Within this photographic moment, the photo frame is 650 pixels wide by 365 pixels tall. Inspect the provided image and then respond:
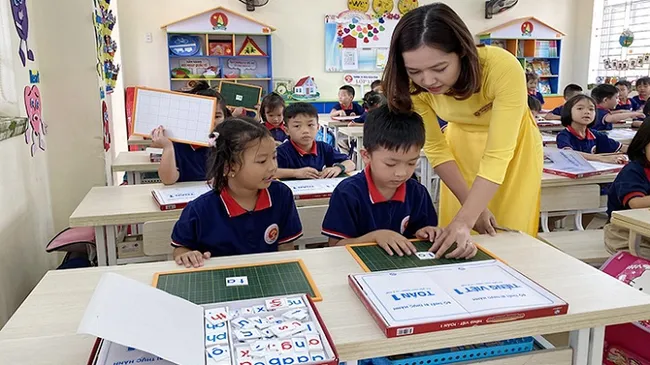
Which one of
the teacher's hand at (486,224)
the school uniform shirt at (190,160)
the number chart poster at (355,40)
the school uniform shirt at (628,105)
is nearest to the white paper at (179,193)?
the school uniform shirt at (190,160)

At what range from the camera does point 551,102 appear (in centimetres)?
811

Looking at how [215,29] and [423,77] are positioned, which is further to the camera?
[215,29]

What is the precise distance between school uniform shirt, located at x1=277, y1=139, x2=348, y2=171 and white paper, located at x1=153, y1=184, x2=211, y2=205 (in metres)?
0.63

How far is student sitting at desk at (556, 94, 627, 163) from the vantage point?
135 inches

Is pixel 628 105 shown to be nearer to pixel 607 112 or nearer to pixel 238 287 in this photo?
pixel 607 112

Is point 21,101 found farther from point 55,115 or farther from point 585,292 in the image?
point 585,292

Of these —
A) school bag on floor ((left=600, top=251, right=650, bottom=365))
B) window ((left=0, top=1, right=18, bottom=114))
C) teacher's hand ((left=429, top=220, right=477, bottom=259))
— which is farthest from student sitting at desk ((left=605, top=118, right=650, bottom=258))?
window ((left=0, top=1, right=18, bottom=114))

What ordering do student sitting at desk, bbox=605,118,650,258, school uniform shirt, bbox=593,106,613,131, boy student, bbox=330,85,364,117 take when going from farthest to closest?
1. boy student, bbox=330,85,364,117
2. school uniform shirt, bbox=593,106,613,131
3. student sitting at desk, bbox=605,118,650,258

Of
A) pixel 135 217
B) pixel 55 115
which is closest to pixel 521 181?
pixel 135 217

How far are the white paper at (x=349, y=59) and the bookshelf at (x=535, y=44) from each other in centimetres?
194

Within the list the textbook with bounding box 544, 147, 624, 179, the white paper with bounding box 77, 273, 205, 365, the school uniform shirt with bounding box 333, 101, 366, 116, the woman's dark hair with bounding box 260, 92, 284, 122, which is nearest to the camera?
the white paper with bounding box 77, 273, 205, 365

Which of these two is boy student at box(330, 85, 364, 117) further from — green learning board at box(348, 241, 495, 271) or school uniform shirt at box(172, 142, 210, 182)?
green learning board at box(348, 241, 495, 271)

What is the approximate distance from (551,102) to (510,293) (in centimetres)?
800

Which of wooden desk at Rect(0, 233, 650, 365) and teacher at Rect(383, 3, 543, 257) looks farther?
teacher at Rect(383, 3, 543, 257)
